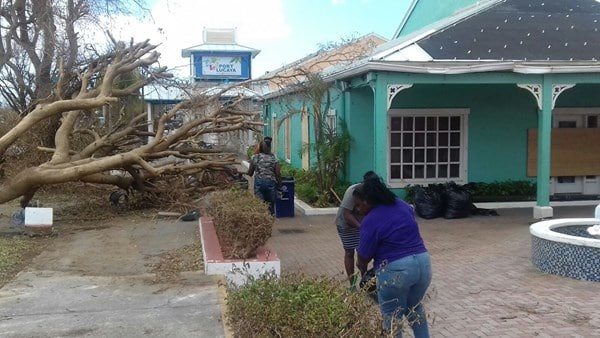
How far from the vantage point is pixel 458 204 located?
458 inches

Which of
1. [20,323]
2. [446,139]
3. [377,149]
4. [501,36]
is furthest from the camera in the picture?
[446,139]

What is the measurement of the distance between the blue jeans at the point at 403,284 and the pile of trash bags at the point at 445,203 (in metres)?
7.72

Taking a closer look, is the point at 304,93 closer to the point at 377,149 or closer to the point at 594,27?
the point at 377,149

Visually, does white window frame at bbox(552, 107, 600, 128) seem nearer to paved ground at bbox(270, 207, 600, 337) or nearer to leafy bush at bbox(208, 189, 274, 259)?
paved ground at bbox(270, 207, 600, 337)

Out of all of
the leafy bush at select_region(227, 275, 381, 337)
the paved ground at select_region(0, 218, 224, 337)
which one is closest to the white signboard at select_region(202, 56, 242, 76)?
the paved ground at select_region(0, 218, 224, 337)

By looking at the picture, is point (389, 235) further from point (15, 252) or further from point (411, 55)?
point (411, 55)

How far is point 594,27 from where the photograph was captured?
43.4 ft

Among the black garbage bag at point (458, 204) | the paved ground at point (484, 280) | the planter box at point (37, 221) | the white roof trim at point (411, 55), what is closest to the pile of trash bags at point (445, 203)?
the black garbage bag at point (458, 204)

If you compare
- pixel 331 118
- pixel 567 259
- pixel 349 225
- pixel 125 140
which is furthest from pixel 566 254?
pixel 125 140

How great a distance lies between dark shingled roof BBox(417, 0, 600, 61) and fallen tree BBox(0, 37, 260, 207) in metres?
4.44

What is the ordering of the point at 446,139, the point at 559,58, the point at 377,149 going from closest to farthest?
1. the point at 377,149
2. the point at 559,58
3. the point at 446,139

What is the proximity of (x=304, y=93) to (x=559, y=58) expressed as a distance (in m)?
5.38

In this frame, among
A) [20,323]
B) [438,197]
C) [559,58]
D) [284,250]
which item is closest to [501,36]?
[559,58]

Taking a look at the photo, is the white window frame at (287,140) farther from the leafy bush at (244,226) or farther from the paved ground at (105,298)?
the leafy bush at (244,226)
